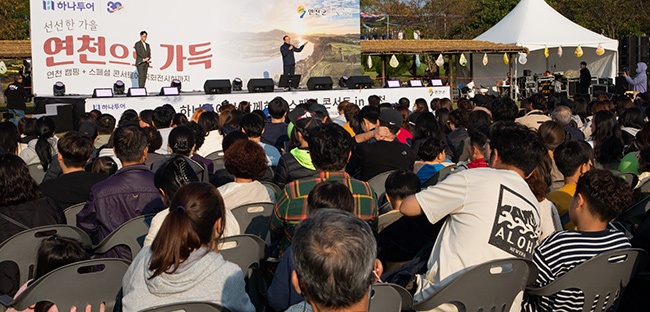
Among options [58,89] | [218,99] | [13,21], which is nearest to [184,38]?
[58,89]

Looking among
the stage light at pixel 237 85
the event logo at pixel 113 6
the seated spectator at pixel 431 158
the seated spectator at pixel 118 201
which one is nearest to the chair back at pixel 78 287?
the seated spectator at pixel 118 201

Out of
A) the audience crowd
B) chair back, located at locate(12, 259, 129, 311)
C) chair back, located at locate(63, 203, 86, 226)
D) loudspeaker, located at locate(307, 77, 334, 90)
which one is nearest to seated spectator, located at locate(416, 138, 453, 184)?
the audience crowd

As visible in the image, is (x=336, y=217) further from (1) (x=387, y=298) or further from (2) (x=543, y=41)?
(2) (x=543, y=41)

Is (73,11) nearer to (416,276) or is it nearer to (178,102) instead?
(178,102)

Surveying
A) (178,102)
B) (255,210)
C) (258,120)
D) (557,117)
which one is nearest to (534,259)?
(255,210)

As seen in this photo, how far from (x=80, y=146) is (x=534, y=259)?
132 inches

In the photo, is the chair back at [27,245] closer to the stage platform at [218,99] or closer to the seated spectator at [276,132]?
the seated spectator at [276,132]

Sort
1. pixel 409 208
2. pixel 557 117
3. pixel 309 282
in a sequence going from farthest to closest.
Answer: pixel 557 117, pixel 409 208, pixel 309 282

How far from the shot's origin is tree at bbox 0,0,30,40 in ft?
120

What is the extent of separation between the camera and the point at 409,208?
3.33m

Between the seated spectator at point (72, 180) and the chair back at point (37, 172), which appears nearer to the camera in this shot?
the seated spectator at point (72, 180)

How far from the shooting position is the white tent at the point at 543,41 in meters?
28.1

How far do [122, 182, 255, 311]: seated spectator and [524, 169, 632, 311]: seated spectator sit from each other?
4.96ft

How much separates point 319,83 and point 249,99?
228 centimetres
